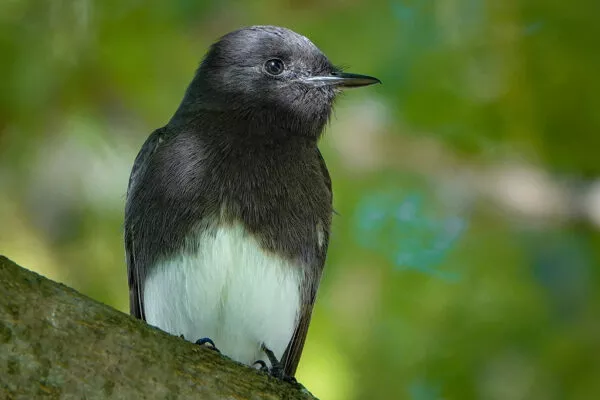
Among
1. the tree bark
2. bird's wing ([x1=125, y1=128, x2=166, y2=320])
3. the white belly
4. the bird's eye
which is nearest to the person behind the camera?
the tree bark

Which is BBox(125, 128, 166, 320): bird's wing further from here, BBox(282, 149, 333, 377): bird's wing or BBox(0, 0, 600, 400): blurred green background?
BBox(282, 149, 333, 377): bird's wing

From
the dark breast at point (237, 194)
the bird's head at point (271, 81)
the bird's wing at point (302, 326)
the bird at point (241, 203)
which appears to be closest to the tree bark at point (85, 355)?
the bird at point (241, 203)

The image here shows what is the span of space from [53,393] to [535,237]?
3.50m

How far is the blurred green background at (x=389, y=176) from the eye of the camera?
450 cm

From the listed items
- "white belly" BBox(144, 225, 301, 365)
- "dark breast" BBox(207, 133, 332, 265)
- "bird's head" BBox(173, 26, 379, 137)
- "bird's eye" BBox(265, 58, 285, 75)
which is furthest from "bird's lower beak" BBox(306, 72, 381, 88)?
"white belly" BBox(144, 225, 301, 365)

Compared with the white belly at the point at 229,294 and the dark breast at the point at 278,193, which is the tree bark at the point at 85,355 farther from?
the dark breast at the point at 278,193

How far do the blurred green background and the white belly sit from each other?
381 millimetres

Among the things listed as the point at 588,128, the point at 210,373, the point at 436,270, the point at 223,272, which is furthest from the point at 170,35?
the point at 210,373

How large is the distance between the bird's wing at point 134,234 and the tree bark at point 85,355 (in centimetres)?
200

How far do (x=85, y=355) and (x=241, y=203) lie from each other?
5.95 ft

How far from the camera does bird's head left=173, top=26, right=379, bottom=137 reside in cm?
445

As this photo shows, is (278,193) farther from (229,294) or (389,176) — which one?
(389,176)

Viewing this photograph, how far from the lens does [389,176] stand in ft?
17.1

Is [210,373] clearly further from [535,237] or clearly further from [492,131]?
[535,237]
